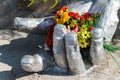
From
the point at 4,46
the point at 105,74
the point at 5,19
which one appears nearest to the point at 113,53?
the point at 105,74

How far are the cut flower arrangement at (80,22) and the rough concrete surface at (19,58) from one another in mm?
376

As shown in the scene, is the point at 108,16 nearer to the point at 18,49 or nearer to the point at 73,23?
the point at 73,23

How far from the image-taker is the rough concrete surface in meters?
3.91

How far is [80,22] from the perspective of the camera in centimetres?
404

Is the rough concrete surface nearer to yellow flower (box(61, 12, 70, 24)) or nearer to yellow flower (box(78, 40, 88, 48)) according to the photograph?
yellow flower (box(78, 40, 88, 48))

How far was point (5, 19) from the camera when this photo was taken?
5602 mm

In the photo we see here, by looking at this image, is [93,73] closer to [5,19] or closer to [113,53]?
[113,53]

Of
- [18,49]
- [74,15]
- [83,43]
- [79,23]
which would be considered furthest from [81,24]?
[18,49]

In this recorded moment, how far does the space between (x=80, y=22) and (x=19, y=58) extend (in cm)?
99

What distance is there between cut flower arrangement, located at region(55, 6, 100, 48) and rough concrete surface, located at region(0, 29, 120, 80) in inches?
14.8

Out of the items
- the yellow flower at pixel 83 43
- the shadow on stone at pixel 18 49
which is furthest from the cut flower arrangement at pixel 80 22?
the shadow on stone at pixel 18 49

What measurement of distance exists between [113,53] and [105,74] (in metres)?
0.45

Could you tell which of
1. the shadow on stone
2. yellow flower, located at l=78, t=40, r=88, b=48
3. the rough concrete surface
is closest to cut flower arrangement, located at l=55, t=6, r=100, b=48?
yellow flower, located at l=78, t=40, r=88, b=48

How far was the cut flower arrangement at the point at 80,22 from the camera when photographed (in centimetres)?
385
